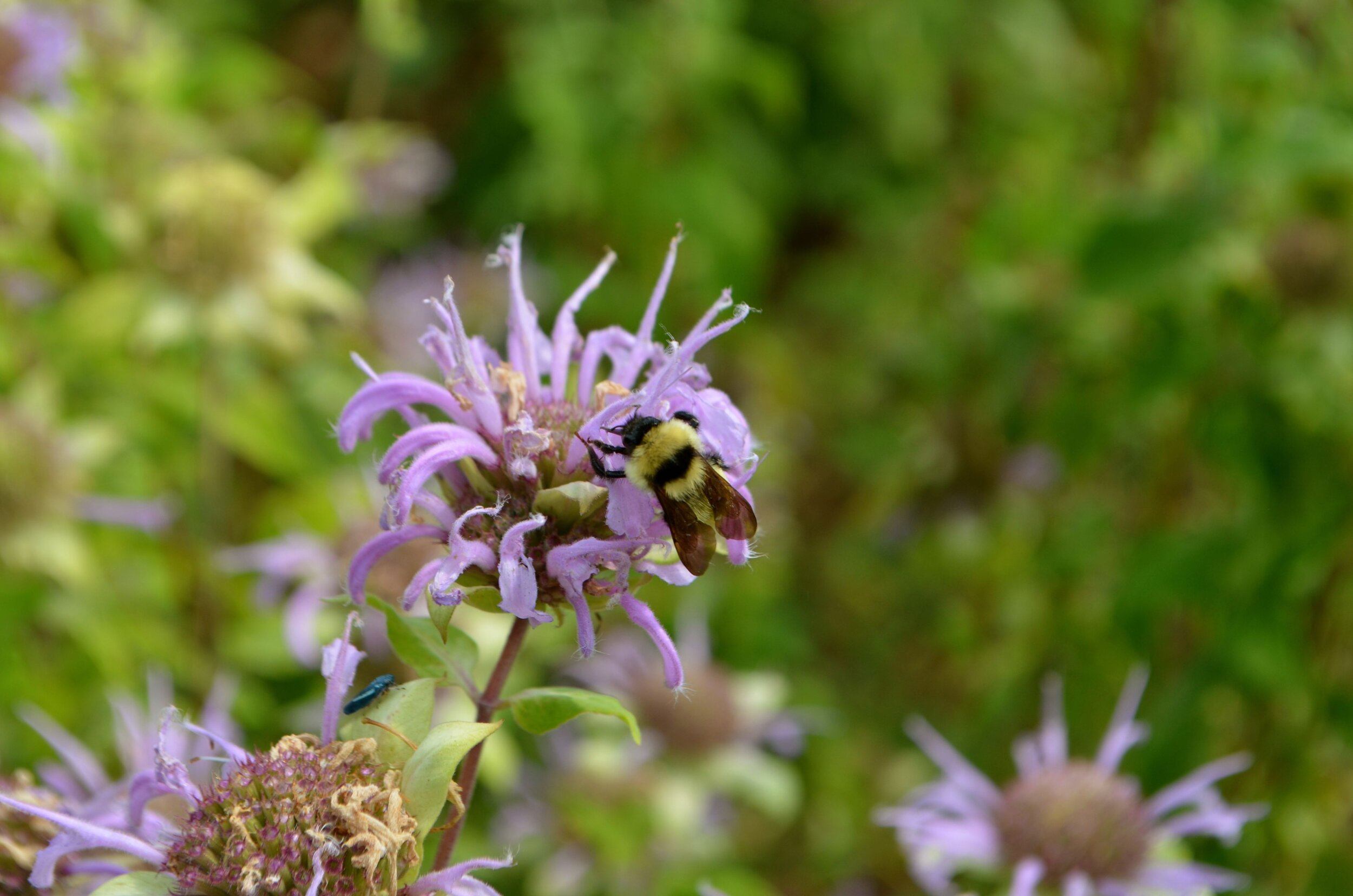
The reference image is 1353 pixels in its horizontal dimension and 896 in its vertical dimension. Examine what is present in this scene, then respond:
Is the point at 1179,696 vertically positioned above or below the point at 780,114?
below

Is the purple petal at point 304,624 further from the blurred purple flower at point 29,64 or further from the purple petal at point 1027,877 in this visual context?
the purple petal at point 1027,877

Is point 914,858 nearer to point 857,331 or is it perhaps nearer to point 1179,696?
point 1179,696

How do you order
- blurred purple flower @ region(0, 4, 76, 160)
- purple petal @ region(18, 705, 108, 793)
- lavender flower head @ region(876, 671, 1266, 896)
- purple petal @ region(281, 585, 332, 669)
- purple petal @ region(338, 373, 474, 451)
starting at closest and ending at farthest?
purple petal @ region(338, 373, 474, 451)
purple petal @ region(18, 705, 108, 793)
lavender flower head @ region(876, 671, 1266, 896)
purple petal @ region(281, 585, 332, 669)
blurred purple flower @ region(0, 4, 76, 160)

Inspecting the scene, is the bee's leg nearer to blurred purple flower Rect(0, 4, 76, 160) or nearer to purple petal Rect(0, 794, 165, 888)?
purple petal Rect(0, 794, 165, 888)

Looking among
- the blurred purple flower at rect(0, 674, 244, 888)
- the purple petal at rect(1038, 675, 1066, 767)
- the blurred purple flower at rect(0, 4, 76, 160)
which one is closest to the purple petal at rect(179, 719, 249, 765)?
the blurred purple flower at rect(0, 674, 244, 888)

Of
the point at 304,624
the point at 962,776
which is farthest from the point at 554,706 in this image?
the point at 304,624

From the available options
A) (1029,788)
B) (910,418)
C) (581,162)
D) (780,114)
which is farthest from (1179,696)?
(780,114)

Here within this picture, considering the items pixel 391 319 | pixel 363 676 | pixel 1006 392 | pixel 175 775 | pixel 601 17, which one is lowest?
pixel 175 775
